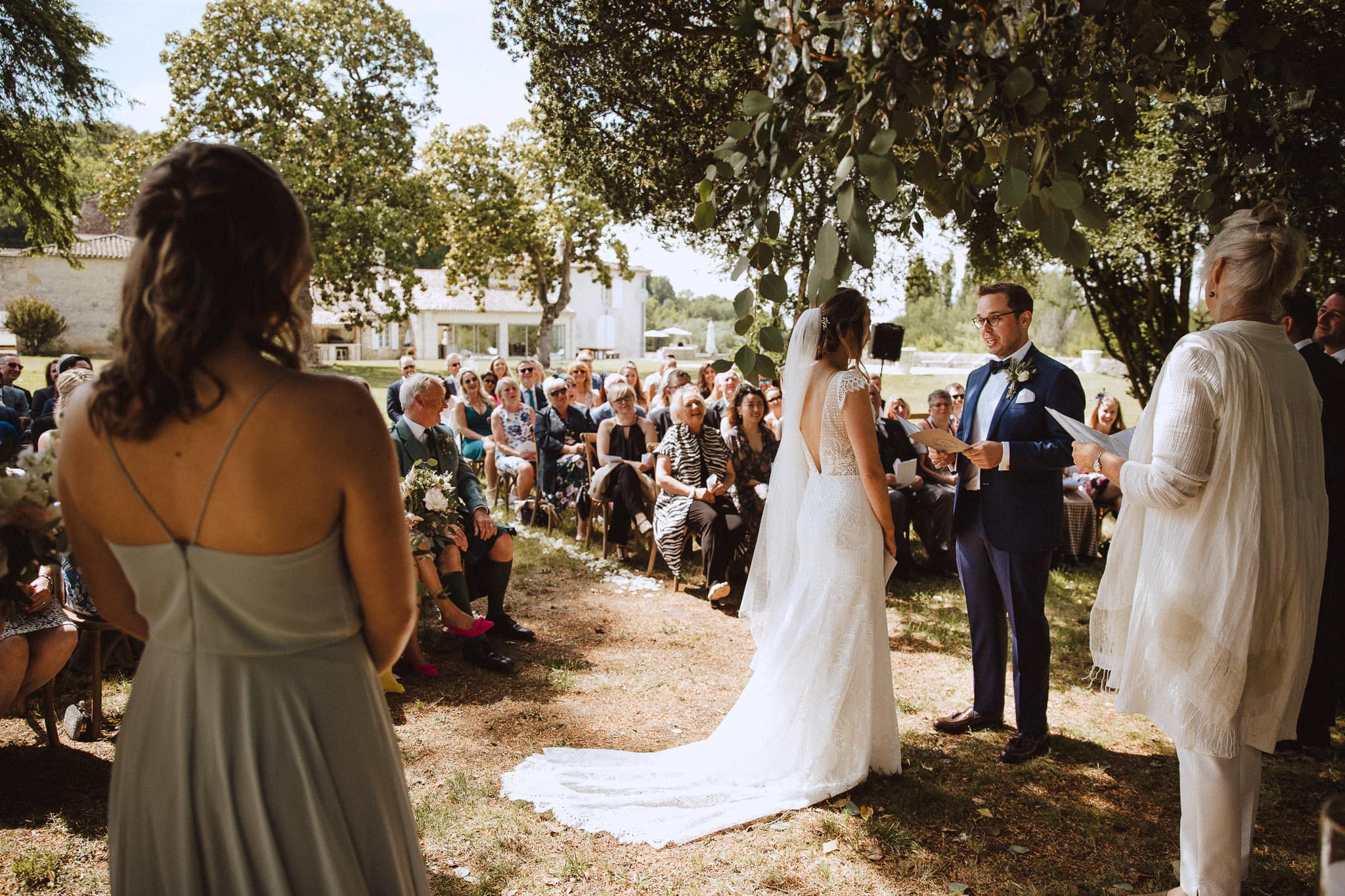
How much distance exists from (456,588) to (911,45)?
174 inches

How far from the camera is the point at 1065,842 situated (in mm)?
3352

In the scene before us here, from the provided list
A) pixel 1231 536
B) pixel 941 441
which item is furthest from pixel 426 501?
pixel 1231 536

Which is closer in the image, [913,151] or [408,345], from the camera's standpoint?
[913,151]

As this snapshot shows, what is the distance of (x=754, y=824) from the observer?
342cm

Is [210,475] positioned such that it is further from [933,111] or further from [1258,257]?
[1258,257]

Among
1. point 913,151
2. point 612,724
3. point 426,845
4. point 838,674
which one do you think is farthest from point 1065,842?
point 913,151

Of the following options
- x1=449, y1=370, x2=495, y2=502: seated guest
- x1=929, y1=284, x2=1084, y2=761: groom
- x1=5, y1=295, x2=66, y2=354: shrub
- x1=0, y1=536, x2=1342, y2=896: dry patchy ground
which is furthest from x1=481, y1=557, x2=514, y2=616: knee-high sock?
x1=5, y1=295, x2=66, y2=354: shrub

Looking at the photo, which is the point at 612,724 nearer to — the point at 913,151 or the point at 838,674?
the point at 838,674

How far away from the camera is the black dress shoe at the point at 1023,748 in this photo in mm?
4008

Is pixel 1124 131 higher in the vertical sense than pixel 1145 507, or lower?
higher

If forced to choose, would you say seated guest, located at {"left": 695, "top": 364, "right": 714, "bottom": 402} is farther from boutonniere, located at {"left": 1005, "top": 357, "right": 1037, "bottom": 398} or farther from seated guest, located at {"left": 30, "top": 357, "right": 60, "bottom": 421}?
boutonniere, located at {"left": 1005, "top": 357, "right": 1037, "bottom": 398}

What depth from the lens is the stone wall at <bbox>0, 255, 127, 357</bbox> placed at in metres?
33.5

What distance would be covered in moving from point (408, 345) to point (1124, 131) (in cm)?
4653

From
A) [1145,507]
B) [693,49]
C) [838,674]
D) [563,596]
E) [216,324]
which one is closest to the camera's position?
[216,324]
